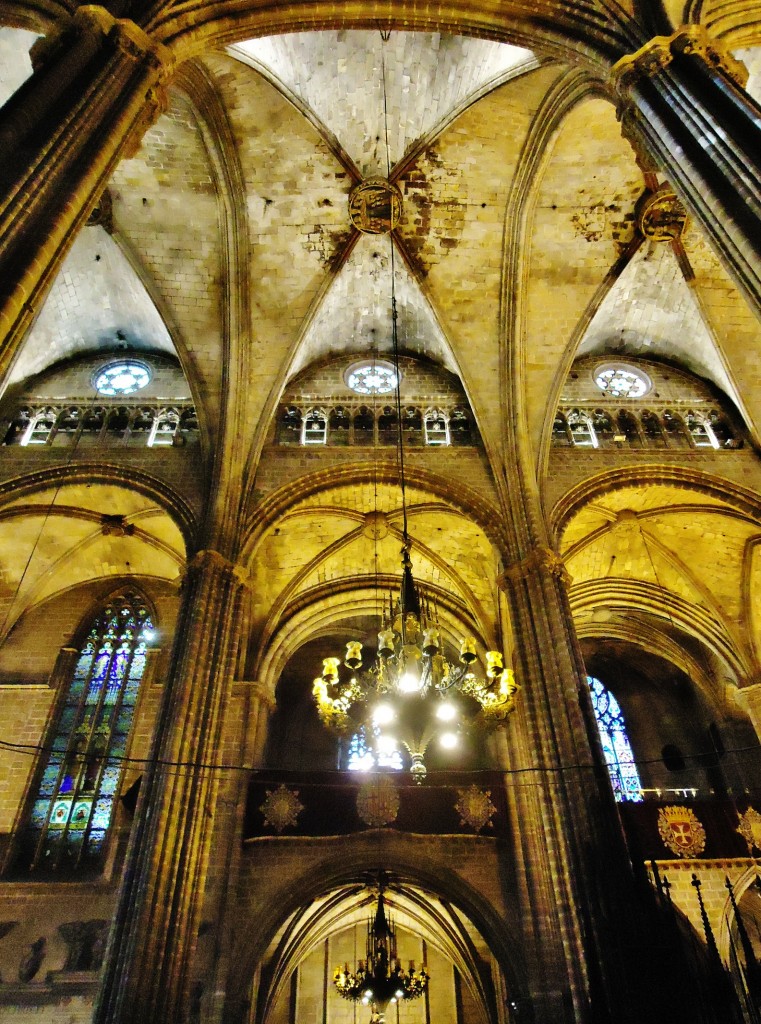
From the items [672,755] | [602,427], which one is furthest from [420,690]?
[672,755]

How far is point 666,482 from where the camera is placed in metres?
13.5

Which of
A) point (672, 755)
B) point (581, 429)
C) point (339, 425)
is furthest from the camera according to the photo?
point (672, 755)

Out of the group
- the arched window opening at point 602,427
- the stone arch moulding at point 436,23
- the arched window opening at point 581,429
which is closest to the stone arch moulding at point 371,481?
the arched window opening at point 581,429

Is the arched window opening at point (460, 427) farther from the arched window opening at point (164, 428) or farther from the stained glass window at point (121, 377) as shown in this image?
the stained glass window at point (121, 377)

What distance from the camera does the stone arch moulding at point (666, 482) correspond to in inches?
520

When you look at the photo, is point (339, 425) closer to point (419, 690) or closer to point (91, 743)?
point (419, 690)

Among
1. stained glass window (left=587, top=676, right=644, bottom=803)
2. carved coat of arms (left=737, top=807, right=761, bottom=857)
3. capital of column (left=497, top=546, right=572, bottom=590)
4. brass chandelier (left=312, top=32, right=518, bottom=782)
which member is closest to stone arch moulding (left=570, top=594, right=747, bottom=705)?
stained glass window (left=587, top=676, right=644, bottom=803)

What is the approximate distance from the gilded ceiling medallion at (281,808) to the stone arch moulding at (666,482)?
7.22m

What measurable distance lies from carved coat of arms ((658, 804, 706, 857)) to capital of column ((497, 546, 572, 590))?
4.87 metres

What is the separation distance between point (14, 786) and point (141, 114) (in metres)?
12.2

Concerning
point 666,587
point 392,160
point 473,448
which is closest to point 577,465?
point 473,448

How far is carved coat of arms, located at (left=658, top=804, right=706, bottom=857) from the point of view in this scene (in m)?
12.3

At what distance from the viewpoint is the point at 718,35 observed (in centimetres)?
812

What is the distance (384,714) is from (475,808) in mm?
5278
